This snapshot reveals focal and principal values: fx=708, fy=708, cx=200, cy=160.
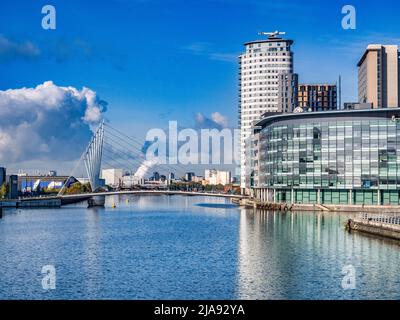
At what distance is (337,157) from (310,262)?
58.3 m

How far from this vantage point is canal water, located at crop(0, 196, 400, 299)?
34.4 m

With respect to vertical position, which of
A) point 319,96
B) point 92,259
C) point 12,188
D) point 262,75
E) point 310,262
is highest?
point 262,75

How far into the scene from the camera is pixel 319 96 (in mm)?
197500

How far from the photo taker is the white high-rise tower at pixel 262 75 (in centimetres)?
18350

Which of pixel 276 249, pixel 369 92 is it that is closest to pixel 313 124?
pixel 276 249

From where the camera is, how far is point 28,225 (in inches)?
3041

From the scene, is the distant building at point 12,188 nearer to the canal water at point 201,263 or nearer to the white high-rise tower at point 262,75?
the white high-rise tower at point 262,75

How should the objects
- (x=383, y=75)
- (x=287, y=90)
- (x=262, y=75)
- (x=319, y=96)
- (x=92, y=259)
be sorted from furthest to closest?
1. (x=319, y=96)
2. (x=383, y=75)
3. (x=262, y=75)
4. (x=287, y=90)
5. (x=92, y=259)

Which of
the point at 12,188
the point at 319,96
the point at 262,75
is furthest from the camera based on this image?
the point at 319,96

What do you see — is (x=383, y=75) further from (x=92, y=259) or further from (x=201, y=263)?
(x=92, y=259)

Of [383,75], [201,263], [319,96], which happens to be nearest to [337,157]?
[201,263]

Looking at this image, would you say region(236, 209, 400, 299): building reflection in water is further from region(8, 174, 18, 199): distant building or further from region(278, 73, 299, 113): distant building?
region(278, 73, 299, 113): distant building

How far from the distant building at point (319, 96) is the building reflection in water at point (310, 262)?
129 meters
